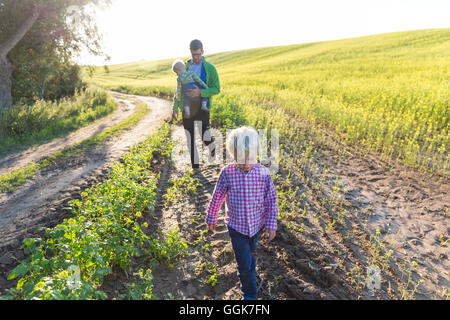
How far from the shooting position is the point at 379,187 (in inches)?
228

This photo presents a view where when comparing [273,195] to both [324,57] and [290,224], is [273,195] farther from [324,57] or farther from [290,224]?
[324,57]

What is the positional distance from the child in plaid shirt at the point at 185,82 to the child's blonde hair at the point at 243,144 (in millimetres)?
3386

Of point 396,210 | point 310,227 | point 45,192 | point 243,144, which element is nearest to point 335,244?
point 310,227

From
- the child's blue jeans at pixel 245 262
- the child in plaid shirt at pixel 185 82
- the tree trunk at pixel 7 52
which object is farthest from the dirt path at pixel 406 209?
Result: the tree trunk at pixel 7 52

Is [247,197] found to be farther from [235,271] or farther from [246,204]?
[235,271]

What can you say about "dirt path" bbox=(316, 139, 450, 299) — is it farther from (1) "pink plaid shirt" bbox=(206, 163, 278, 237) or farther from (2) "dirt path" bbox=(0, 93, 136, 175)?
(2) "dirt path" bbox=(0, 93, 136, 175)

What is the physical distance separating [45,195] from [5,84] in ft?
39.9

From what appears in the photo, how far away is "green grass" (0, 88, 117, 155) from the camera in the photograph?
9.85m

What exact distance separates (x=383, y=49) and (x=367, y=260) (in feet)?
141

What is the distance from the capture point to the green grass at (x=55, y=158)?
6.07m

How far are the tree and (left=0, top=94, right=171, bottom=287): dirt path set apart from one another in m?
9.00

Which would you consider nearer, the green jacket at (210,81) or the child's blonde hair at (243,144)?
the child's blonde hair at (243,144)

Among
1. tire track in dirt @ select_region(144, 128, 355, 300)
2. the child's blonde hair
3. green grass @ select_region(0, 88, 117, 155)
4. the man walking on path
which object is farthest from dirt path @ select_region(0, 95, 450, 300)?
green grass @ select_region(0, 88, 117, 155)

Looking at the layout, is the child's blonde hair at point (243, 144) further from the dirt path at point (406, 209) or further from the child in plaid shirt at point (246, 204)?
the dirt path at point (406, 209)
